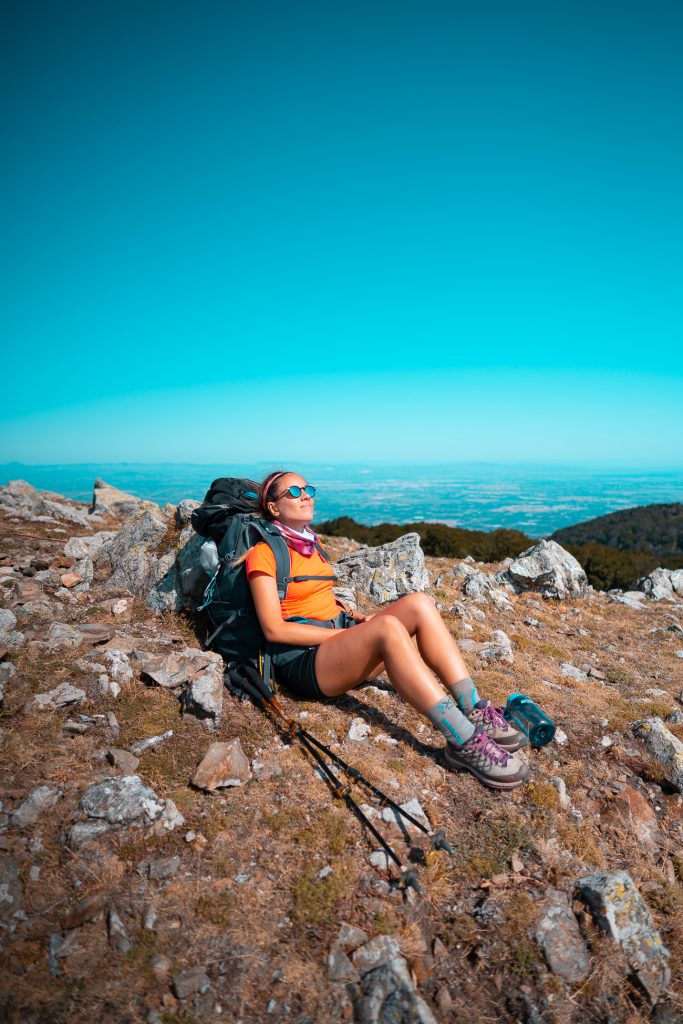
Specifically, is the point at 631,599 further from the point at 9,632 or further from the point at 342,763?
the point at 9,632

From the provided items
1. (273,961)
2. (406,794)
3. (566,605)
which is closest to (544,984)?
(406,794)

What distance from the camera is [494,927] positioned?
147 inches

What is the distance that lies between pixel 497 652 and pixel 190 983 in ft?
19.9

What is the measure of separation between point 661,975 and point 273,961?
9.34 feet

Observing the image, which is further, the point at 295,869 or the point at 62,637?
the point at 62,637

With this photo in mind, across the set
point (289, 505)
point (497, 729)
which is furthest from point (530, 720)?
point (289, 505)

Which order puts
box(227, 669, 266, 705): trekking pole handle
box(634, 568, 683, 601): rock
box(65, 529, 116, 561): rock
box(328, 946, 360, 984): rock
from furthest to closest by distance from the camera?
box(634, 568, 683, 601): rock
box(65, 529, 116, 561): rock
box(227, 669, 266, 705): trekking pole handle
box(328, 946, 360, 984): rock

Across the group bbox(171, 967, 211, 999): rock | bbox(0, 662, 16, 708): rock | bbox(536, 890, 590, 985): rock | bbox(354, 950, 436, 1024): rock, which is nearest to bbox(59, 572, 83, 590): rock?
bbox(0, 662, 16, 708): rock

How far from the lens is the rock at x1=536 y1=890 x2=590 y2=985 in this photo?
3.51 meters

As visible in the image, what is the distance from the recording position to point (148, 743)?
4.86 m

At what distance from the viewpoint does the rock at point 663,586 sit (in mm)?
13922

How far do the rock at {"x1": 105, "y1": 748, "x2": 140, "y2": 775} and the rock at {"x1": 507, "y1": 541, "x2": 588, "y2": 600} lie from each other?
33.8 feet

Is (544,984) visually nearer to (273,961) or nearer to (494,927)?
(494,927)

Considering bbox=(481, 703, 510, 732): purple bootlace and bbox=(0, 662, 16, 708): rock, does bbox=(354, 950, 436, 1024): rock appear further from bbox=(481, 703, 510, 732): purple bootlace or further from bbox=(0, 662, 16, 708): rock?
bbox=(0, 662, 16, 708): rock
